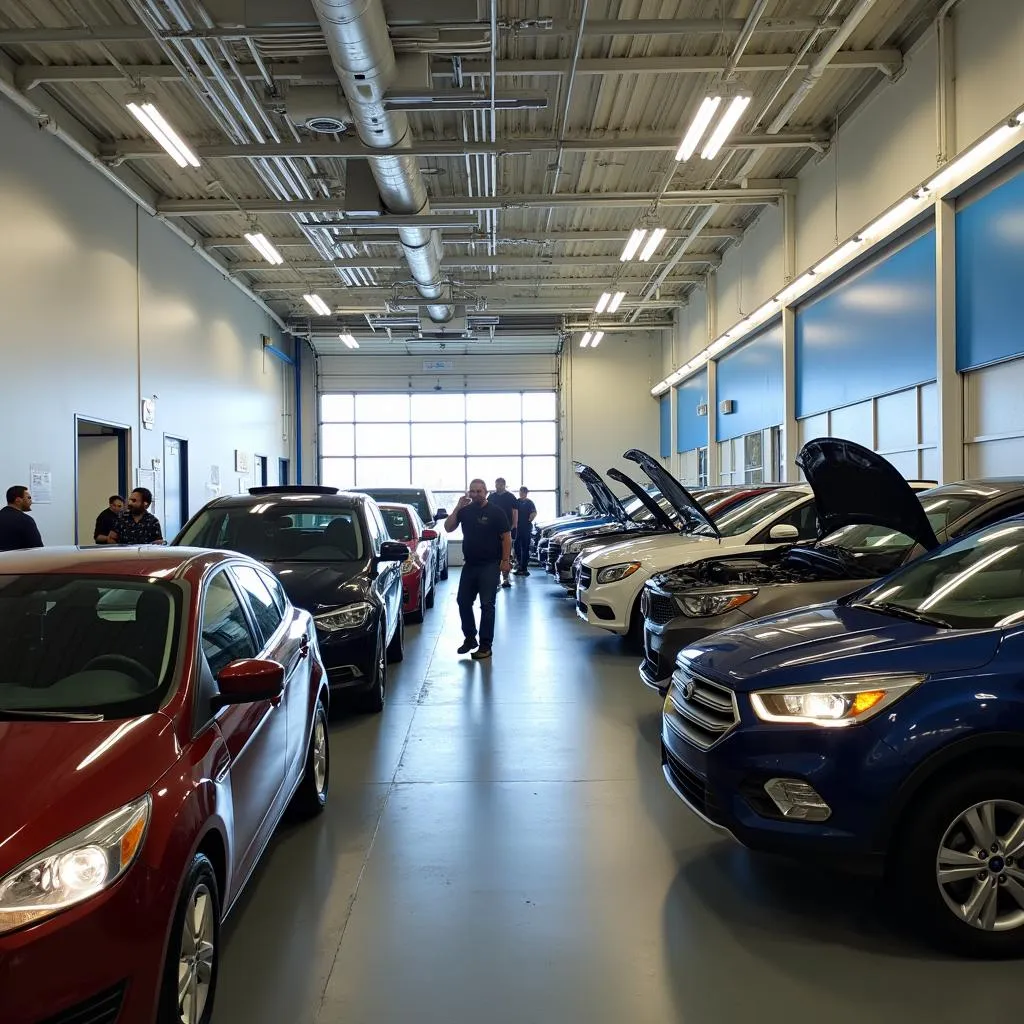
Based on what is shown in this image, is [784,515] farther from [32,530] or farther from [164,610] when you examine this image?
[32,530]

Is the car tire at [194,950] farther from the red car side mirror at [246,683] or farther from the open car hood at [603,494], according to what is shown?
the open car hood at [603,494]

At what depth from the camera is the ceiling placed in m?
8.41

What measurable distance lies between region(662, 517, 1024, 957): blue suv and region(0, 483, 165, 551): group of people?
6.60 m

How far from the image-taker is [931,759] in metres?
2.80

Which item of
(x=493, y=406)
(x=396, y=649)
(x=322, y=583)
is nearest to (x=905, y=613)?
(x=322, y=583)

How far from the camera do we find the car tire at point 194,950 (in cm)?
212

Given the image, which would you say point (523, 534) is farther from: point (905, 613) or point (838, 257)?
point (905, 613)

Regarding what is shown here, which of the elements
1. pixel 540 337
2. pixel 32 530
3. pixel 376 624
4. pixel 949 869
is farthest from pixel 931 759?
pixel 540 337

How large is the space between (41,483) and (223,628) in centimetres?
862

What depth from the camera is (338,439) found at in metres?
25.3

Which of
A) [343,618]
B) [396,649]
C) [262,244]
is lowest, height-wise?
[396,649]

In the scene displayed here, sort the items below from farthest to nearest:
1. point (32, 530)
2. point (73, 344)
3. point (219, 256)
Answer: point (219, 256)
point (73, 344)
point (32, 530)

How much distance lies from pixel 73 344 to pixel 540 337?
15013mm

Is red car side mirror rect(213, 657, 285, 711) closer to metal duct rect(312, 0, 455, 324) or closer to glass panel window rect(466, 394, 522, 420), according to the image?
metal duct rect(312, 0, 455, 324)
